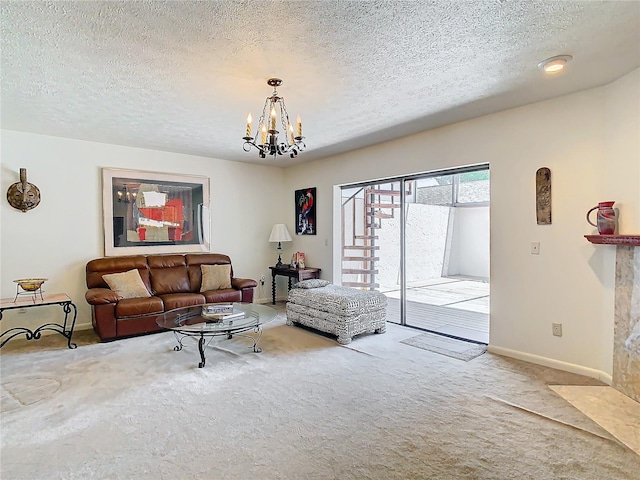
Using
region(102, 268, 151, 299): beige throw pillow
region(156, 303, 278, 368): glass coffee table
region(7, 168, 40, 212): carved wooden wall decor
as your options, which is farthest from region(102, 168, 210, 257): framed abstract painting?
region(156, 303, 278, 368): glass coffee table

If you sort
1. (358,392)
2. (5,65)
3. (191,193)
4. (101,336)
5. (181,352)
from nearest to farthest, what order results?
(5,65)
(358,392)
(181,352)
(101,336)
(191,193)

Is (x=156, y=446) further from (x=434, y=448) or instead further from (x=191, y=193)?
(x=191, y=193)

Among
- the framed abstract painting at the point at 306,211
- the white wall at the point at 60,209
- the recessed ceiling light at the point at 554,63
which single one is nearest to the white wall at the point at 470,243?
the recessed ceiling light at the point at 554,63

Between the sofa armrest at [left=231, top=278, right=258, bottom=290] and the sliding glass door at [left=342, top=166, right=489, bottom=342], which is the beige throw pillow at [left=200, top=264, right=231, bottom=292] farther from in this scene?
the sliding glass door at [left=342, top=166, right=489, bottom=342]

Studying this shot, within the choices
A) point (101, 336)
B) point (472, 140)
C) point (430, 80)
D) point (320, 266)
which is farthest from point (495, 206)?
→ point (101, 336)

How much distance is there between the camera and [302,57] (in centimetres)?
246

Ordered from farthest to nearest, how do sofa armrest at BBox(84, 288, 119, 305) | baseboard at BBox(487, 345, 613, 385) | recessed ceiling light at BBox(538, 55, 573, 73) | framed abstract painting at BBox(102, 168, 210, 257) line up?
framed abstract painting at BBox(102, 168, 210, 257), sofa armrest at BBox(84, 288, 119, 305), baseboard at BBox(487, 345, 613, 385), recessed ceiling light at BBox(538, 55, 573, 73)

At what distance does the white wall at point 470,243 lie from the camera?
14.2 feet

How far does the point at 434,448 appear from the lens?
2.09 meters

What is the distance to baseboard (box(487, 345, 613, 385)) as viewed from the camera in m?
3.02

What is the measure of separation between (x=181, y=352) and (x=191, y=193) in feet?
9.00

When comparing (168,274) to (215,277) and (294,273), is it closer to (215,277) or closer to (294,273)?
(215,277)

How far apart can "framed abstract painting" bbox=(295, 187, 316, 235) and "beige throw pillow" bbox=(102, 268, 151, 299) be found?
2.70 m

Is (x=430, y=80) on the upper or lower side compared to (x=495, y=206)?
upper
